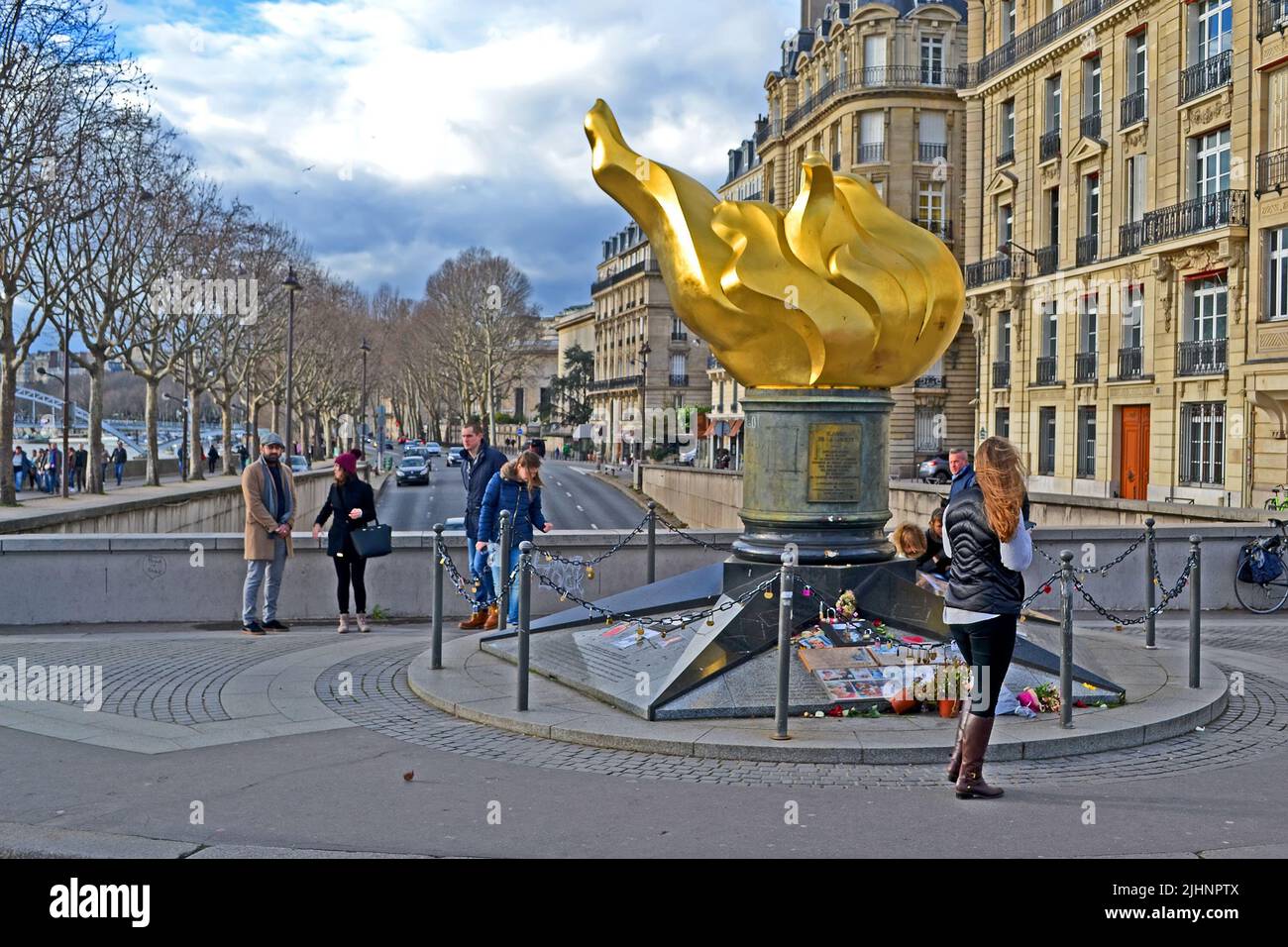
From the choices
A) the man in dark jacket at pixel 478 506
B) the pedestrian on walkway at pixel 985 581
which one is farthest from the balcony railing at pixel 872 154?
the pedestrian on walkway at pixel 985 581

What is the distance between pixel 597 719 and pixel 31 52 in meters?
24.3

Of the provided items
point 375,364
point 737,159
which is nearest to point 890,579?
point 737,159

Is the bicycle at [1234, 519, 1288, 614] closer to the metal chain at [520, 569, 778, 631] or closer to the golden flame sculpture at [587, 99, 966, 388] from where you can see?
the golden flame sculpture at [587, 99, 966, 388]

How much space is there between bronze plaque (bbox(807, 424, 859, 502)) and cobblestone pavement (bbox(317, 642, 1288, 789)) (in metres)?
3.17

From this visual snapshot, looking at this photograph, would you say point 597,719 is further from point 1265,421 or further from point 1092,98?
point 1092,98

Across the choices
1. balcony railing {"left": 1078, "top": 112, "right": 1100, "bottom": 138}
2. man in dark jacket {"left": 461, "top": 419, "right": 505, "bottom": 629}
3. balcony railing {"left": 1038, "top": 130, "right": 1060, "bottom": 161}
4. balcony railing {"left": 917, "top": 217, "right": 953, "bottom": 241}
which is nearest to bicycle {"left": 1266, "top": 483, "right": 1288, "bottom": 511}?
man in dark jacket {"left": 461, "top": 419, "right": 505, "bottom": 629}

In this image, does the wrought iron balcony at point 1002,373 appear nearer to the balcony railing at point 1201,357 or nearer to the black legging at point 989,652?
the balcony railing at point 1201,357

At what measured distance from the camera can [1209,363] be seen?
31578 millimetres

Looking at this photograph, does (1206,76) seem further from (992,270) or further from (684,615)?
(684,615)

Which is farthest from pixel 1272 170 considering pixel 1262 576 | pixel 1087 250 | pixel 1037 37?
pixel 1262 576

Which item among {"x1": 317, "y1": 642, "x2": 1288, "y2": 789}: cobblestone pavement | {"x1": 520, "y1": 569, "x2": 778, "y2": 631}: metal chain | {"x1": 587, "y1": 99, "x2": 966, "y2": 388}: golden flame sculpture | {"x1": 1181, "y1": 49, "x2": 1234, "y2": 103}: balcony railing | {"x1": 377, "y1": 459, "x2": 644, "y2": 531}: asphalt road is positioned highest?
{"x1": 1181, "y1": 49, "x2": 1234, "y2": 103}: balcony railing

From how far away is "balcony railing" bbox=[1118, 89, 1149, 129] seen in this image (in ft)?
113

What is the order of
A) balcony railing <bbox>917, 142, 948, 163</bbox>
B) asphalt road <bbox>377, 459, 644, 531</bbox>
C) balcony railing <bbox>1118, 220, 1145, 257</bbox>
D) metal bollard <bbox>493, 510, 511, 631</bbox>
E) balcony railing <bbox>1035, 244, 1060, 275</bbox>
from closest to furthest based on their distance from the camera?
1. metal bollard <bbox>493, 510, 511, 631</bbox>
2. balcony railing <bbox>1118, 220, 1145, 257</bbox>
3. balcony railing <bbox>1035, 244, 1060, 275</bbox>
4. asphalt road <bbox>377, 459, 644, 531</bbox>
5. balcony railing <bbox>917, 142, 948, 163</bbox>

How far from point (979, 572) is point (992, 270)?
3771cm
